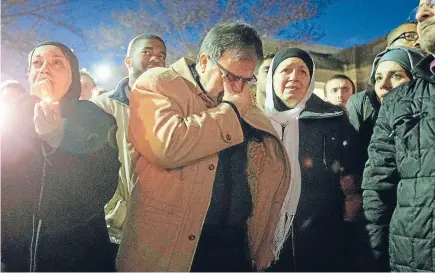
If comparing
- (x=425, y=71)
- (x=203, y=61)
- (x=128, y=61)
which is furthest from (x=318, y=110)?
(x=128, y=61)

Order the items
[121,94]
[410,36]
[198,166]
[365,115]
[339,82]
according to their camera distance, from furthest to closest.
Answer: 1. [339,82]
2. [410,36]
3. [365,115]
4. [121,94]
5. [198,166]

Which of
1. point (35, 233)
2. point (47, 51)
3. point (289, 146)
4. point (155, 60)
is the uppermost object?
point (155, 60)

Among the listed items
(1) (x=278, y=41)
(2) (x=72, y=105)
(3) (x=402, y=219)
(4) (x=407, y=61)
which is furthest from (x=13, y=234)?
(1) (x=278, y=41)

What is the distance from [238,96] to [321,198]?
859 millimetres

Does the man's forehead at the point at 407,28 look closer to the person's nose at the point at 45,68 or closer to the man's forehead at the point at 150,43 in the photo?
the man's forehead at the point at 150,43

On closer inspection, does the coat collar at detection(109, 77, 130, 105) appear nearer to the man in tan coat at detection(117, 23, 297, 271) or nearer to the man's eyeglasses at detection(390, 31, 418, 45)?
the man in tan coat at detection(117, 23, 297, 271)

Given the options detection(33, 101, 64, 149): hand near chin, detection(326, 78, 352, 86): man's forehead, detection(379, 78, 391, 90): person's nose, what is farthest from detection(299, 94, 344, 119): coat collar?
detection(33, 101, 64, 149): hand near chin

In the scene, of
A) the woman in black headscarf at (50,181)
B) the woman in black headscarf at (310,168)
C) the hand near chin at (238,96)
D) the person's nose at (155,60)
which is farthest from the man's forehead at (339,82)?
the woman in black headscarf at (50,181)

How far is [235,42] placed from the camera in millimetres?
1938

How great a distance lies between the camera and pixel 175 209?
1823mm

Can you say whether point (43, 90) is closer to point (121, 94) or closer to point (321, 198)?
point (121, 94)

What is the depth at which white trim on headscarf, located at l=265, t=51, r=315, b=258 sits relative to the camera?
2320 millimetres

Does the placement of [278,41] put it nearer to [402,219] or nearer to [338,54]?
[338,54]

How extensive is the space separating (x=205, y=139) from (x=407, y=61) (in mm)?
1470
